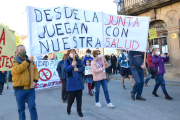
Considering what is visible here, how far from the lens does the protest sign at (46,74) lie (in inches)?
373

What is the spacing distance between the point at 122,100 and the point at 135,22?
268 cm

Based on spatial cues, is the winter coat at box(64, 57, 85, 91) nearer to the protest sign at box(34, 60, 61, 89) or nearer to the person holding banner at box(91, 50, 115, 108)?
the person holding banner at box(91, 50, 115, 108)

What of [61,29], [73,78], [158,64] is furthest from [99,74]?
[158,64]

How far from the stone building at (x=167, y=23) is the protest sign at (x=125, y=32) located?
659cm

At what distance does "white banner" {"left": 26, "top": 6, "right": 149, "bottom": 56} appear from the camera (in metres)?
4.29

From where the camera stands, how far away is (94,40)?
5.12 metres

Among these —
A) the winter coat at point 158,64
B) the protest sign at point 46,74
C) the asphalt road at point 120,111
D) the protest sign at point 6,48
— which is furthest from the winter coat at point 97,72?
the protest sign at point 46,74

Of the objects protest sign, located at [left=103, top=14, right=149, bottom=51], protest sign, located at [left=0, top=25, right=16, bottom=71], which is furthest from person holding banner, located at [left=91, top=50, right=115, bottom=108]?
protest sign, located at [left=0, top=25, right=16, bottom=71]

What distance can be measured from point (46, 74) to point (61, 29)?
5.61 metres

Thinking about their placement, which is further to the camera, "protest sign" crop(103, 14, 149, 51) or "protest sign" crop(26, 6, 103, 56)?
"protest sign" crop(103, 14, 149, 51)

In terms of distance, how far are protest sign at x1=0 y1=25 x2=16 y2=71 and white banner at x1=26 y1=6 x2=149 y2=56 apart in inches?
32.4

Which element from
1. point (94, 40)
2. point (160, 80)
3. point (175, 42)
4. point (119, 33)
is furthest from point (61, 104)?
point (175, 42)

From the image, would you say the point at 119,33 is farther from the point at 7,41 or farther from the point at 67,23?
the point at 7,41

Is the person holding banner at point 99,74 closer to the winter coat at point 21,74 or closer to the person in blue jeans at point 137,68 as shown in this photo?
the person in blue jeans at point 137,68
